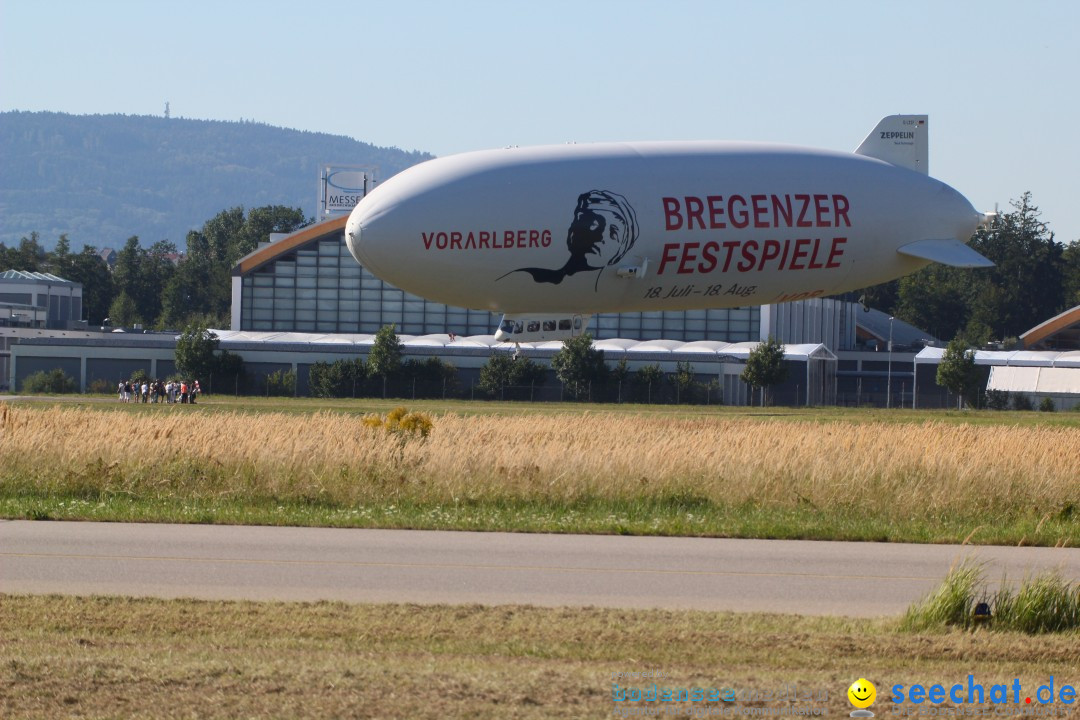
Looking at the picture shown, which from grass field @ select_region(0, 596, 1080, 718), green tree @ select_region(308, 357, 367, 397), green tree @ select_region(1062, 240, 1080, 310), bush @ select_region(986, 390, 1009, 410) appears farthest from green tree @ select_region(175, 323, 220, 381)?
green tree @ select_region(1062, 240, 1080, 310)

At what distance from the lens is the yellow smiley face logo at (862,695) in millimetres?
9219

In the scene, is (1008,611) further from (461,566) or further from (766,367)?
(766,367)

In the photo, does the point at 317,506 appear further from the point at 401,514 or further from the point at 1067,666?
the point at 1067,666

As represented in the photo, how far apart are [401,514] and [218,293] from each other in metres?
168

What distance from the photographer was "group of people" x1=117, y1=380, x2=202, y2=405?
76562mm

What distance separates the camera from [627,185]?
3212 centimetres

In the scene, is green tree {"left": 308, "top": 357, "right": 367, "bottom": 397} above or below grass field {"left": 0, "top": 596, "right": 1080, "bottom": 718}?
above

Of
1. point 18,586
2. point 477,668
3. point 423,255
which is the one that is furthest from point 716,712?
point 423,255

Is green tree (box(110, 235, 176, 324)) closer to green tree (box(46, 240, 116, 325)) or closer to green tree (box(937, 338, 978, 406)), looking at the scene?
green tree (box(46, 240, 116, 325))

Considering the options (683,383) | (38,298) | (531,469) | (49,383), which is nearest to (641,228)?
(531,469)

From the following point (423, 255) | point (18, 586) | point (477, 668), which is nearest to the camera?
point (477, 668)

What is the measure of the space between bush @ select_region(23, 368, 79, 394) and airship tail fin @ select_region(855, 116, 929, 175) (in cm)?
6519

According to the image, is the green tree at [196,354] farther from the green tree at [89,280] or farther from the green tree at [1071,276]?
the green tree at [1071,276]

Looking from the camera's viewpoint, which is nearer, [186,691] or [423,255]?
[186,691]
